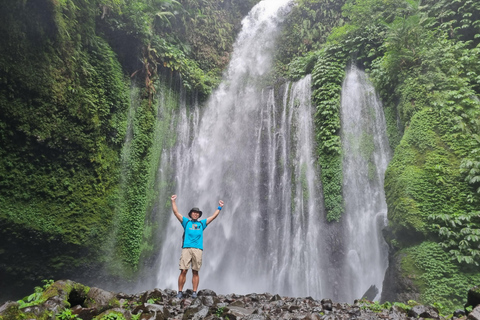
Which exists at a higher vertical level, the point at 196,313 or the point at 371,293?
the point at 196,313

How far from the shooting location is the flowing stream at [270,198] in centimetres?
973

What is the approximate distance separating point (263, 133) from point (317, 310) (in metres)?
9.51

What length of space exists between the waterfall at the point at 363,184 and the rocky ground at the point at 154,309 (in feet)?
15.1

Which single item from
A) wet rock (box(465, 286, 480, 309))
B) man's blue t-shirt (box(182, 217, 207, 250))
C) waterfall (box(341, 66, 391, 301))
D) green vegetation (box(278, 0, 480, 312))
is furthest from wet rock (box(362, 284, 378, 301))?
man's blue t-shirt (box(182, 217, 207, 250))

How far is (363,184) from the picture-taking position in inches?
411

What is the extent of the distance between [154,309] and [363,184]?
898 centimetres

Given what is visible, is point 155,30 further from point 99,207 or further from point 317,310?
point 317,310

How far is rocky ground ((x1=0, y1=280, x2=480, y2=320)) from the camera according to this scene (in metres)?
2.80

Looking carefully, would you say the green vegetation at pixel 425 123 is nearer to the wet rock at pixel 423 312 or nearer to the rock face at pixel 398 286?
the rock face at pixel 398 286

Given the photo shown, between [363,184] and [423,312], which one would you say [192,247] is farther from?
[363,184]

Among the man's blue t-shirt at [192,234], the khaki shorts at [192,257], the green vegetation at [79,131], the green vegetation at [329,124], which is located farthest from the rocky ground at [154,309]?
the green vegetation at [329,124]

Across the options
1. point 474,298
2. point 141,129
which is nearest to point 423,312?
point 474,298

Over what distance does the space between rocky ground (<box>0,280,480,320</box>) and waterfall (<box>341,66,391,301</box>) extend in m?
4.62

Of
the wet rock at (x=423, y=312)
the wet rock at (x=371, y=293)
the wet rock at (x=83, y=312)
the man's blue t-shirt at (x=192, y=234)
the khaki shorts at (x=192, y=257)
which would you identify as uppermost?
the man's blue t-shirt at (x=192, y=234)
